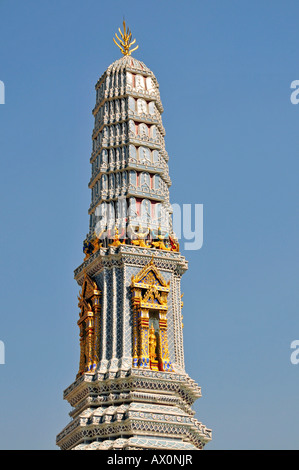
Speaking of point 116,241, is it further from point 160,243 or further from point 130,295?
point 130,295

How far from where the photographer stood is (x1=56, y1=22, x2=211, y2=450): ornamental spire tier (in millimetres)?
32531

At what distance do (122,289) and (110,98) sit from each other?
1113cm

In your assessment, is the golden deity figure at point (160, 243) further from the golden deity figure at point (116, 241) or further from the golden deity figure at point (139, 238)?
the golden deity figure at point (116, 241)

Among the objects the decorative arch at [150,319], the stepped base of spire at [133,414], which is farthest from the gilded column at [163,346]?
the stepped base of spire at [133,414]

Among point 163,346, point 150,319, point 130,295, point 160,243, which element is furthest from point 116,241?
point 163,346

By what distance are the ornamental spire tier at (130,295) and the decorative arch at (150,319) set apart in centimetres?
4

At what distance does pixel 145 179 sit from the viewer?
3878 cm

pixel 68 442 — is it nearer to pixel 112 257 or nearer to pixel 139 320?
pixel 139 320

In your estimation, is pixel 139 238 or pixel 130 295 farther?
pixel 139 238

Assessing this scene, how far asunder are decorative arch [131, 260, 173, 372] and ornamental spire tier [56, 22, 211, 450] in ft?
0.15

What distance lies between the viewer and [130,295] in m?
35.4

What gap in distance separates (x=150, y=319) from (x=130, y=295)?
140 cm
